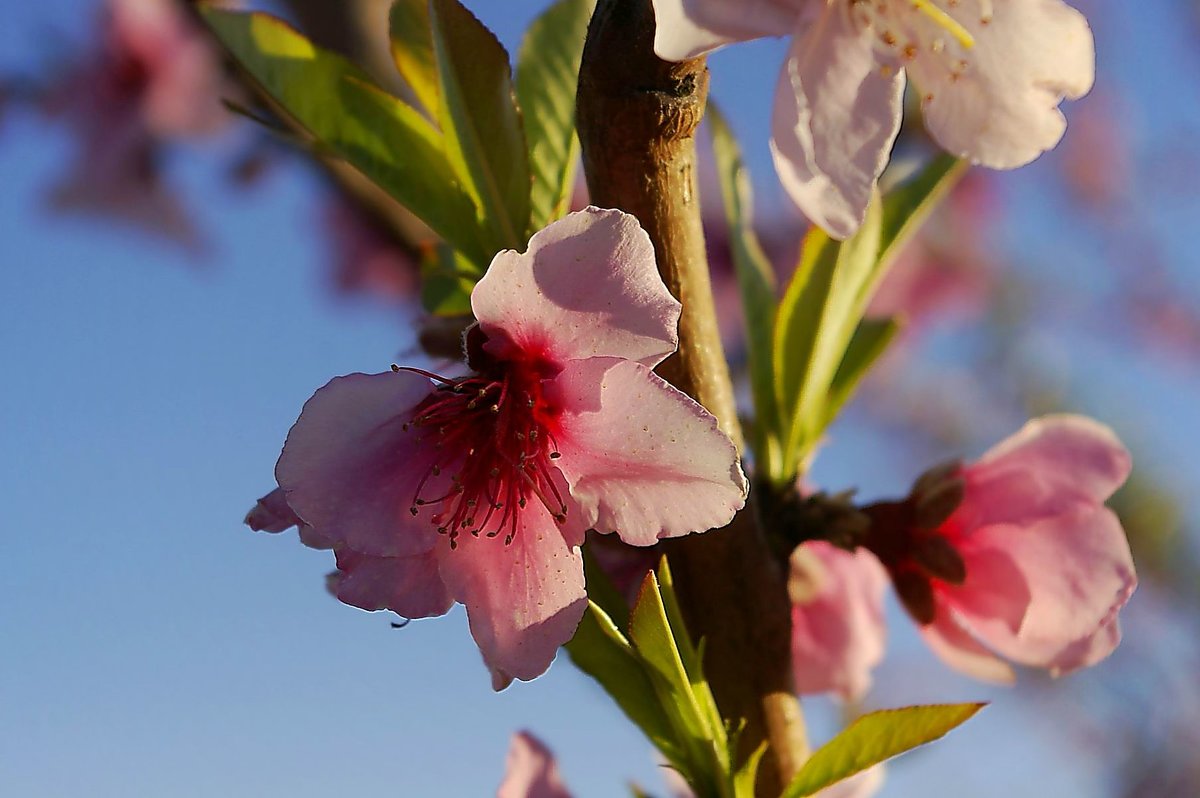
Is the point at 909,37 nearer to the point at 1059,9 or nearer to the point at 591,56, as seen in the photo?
the point at 1059,9

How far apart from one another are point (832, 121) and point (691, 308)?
13cm

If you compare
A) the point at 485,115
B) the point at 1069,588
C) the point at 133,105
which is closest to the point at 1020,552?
the point at 1069,588

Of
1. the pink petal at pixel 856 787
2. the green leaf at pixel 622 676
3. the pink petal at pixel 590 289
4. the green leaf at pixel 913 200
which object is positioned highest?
the pink petal at pixel 590 289

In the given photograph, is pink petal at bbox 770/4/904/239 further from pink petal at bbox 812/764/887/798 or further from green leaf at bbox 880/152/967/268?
pink petal at bbox 812/764/887/798

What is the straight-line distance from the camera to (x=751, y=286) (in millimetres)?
880

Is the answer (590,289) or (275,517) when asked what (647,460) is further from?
(275,517)

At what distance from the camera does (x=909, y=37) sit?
670 millimetres

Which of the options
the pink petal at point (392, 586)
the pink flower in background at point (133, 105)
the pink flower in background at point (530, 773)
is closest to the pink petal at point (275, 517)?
the pink petal at point (392, 586)

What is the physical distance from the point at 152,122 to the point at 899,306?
6.89 feet

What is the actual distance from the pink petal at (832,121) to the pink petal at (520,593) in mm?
→ 232

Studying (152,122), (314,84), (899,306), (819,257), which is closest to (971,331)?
(899,306)

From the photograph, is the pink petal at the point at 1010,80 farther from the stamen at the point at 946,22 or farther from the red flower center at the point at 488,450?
the red flower center at the point at 488,450

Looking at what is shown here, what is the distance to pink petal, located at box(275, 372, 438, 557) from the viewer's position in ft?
1.87

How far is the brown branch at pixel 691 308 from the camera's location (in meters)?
0.56
